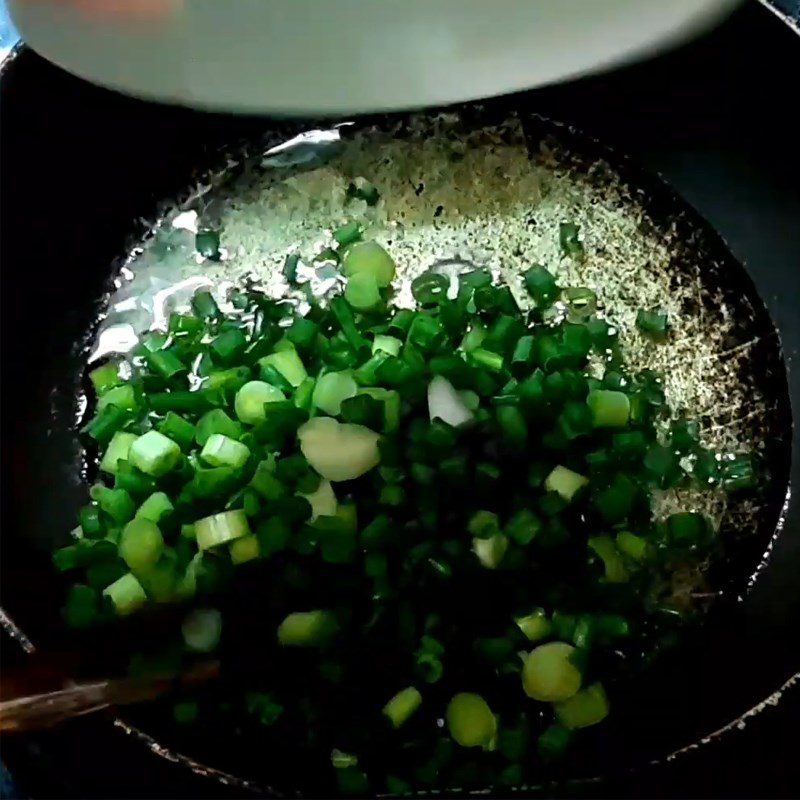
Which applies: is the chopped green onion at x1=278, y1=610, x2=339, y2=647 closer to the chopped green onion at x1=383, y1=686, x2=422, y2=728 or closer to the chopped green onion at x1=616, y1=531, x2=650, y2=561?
the chopped green onion at x1=383, y1=686, x2=422, y2=728

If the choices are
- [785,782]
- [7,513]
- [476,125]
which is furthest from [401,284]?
[785,782]

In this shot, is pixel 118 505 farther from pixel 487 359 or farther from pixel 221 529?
pixel 487 359

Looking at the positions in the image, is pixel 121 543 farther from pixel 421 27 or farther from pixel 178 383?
pixel 421 27

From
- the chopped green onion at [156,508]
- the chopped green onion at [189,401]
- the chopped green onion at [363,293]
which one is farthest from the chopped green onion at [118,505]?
the chopped green onion at [363,293]

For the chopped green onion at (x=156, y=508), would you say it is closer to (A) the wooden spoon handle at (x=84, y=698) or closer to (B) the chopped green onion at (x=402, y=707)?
(A) the wooden spoon handle at (x=84, y=698)

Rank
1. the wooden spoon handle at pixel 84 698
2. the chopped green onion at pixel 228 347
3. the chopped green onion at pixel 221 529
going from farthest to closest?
the chopped green onion at pixel 228 347, the chopped green onion at pixel 221 529, the wooden spoon handle at pixel 84 698

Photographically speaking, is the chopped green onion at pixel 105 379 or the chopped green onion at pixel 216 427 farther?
the chopped green onion at pixel 105 379

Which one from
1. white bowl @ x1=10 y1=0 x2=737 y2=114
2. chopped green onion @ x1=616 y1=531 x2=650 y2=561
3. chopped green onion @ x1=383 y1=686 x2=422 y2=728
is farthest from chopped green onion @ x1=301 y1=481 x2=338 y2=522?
white bowl @ x1=10 y1=0 x2=737 y2=114
